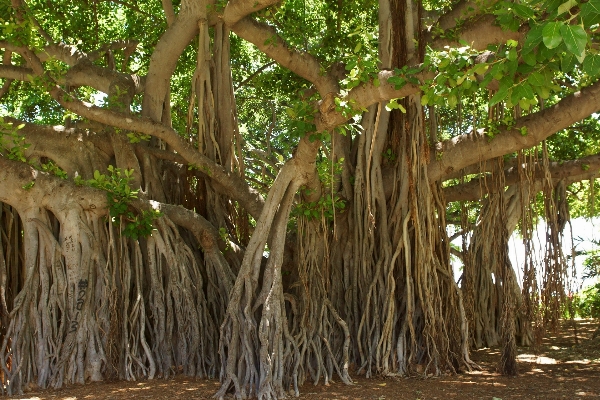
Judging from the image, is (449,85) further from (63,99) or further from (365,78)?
(63,99)

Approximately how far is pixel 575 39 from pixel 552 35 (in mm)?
83

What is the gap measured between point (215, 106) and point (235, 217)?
1.15 m

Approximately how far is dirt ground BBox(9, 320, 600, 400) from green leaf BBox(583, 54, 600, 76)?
2.77 meters

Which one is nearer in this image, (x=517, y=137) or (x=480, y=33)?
(x=517, y=137)

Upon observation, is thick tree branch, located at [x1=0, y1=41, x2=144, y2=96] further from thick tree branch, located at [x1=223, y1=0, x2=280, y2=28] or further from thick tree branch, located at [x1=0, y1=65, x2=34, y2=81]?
thick tree branch, located at [x1=223, y1=0, x2=280, y2=28]

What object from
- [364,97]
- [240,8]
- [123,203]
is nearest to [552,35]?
[364,97]

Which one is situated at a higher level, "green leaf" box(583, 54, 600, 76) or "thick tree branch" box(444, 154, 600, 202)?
"thick tree branch" box(444, 154, 600, 202)

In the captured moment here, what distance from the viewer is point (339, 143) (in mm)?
6680

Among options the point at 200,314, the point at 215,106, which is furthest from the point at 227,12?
the point at 200,314

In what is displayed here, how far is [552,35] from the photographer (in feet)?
8.38

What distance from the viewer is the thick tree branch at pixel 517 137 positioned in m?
5.53

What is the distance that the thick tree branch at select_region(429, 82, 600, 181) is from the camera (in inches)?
218

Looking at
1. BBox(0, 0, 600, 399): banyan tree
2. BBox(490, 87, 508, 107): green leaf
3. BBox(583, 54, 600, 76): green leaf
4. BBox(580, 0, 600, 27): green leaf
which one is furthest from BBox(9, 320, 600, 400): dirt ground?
BBox(580, 0, 600, 27): green leaf

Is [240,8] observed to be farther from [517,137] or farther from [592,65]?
[592,65]
